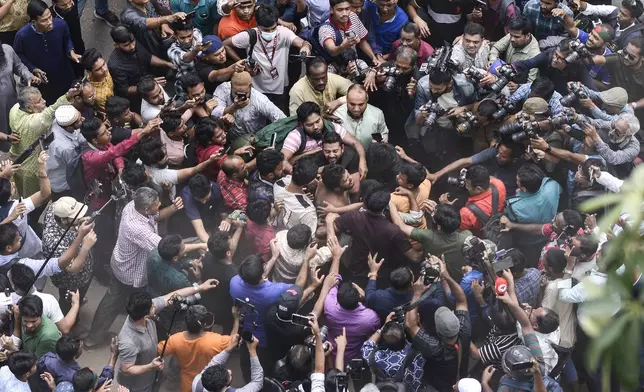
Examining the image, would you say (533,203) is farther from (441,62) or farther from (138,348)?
(138,348)

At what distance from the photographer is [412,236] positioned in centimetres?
612

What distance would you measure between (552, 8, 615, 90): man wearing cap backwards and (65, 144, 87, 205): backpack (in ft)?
14.4

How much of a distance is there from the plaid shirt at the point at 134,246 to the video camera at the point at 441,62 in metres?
2.61

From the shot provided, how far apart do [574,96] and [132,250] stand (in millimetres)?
3769

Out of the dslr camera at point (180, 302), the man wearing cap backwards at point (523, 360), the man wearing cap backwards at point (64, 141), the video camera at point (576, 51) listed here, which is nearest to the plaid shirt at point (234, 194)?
the dslr camera at point (180, 302)

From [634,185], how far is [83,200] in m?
5.61

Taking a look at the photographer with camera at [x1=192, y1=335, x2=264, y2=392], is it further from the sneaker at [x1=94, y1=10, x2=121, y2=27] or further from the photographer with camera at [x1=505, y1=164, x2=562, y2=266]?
the sneaker at [x1=94, y1=10, x2=121, y2=27]

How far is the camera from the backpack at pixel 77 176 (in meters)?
6.76

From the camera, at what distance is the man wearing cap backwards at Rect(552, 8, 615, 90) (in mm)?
7578

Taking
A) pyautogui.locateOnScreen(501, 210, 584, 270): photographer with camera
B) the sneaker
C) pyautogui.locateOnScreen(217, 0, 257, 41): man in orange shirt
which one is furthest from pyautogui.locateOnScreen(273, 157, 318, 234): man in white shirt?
the sneaker

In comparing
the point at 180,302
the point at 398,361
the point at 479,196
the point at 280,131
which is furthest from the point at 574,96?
the point at 180,302

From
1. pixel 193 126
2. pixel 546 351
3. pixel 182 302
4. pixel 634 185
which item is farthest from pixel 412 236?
pixel 634 185

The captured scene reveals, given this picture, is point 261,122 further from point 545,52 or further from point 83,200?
point 545,52

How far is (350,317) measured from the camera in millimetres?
5574
